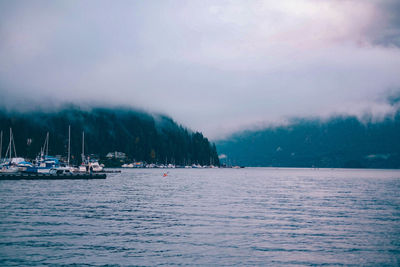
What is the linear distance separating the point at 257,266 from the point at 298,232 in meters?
13.2

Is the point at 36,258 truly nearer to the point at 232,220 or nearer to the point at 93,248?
the point at 93,248

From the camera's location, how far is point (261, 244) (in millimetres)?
30938

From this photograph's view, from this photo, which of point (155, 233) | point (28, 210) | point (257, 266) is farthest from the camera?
point (28, 210)

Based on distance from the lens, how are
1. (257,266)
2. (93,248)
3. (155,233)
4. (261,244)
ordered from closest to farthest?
(257,266) < (93,248) < (261,244) < (155,233)

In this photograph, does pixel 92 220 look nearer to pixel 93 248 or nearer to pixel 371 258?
pixel 93 248

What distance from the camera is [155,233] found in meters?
35.2

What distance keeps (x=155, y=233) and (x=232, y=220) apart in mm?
11056

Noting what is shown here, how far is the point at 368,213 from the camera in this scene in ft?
170

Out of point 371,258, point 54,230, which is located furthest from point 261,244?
point 54,230

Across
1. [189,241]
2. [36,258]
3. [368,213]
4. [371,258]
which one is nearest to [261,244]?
[189,241]

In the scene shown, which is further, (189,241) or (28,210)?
(28,210)

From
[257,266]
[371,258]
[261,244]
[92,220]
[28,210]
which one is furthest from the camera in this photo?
[28,210]

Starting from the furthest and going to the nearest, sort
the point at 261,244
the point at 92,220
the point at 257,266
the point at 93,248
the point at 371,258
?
the point at 92,220, the point at 261,244, the point at 93,248, the point at 371,258, the point at 257,266

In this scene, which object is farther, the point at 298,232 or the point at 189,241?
the point at 298,232
